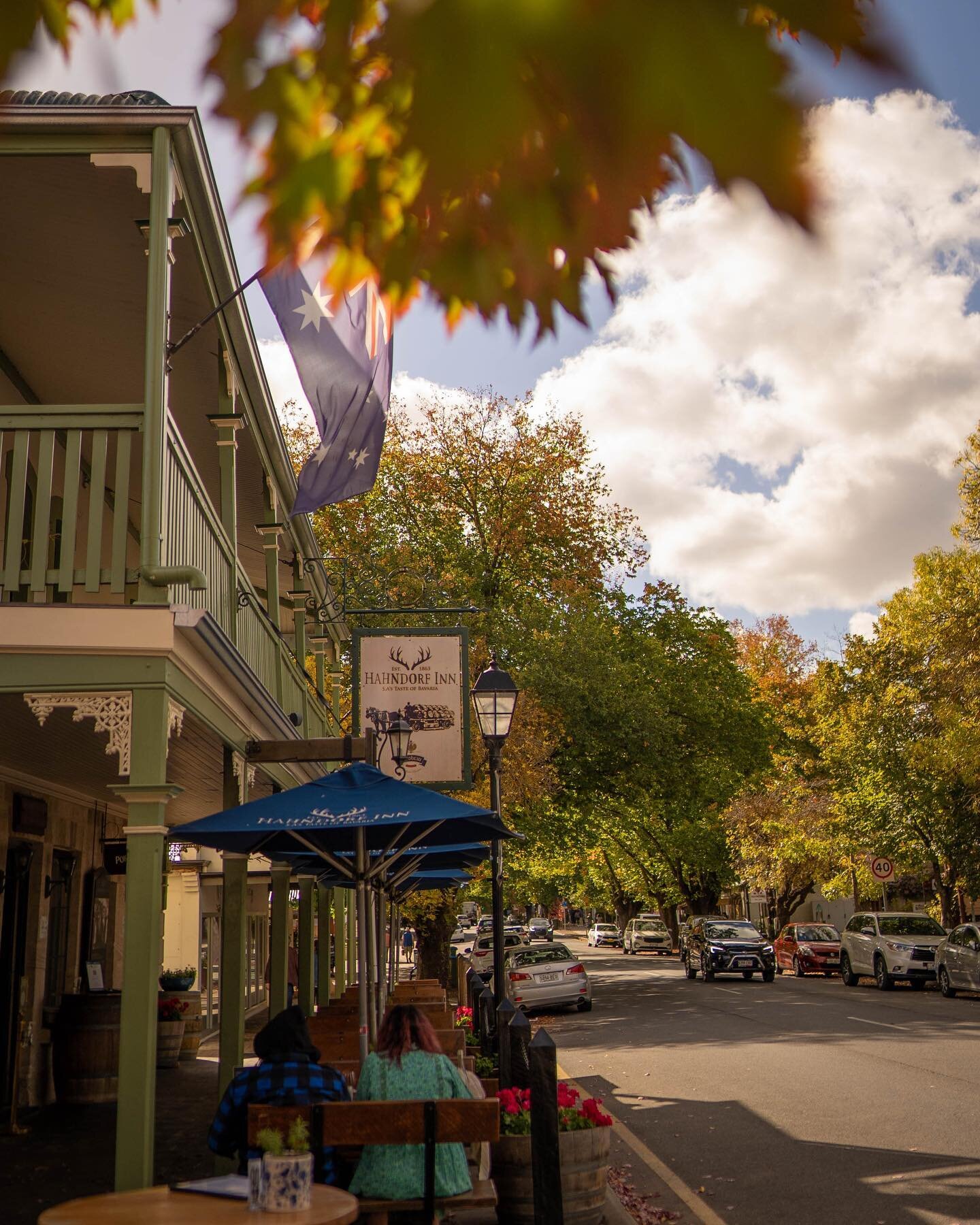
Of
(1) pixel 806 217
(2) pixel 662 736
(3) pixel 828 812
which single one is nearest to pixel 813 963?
(3) pixel 828 812

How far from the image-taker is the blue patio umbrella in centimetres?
737

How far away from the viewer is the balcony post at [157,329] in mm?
7285

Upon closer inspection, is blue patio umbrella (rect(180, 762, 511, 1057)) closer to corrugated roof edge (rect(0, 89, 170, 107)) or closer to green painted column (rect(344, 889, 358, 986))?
corrugated roof edge (rect(0, 89, 170, 107))

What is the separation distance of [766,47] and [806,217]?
0.67 ft

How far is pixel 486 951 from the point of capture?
3466 cm

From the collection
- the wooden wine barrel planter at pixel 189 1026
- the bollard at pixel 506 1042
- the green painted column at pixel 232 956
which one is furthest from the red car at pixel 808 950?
the green painted column at pixel 232 956

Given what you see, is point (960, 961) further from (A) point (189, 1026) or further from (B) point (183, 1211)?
(B) point (183, 1211)

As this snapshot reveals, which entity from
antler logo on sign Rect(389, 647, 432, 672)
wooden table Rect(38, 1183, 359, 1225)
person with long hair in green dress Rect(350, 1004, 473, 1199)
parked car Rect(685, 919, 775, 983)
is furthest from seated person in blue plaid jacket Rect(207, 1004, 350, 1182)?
parked car Rect(685, 919, 775, 983)

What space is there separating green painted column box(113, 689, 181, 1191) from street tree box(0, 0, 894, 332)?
16.7 feet

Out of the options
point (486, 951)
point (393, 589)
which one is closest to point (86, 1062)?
point (393, 589)

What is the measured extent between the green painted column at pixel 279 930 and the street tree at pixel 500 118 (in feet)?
36.0

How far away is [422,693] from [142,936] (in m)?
9.09

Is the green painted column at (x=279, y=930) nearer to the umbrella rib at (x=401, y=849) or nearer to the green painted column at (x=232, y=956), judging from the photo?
the green painted column at (x=232, y=956)

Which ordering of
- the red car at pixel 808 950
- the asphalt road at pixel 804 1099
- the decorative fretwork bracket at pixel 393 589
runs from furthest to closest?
the red car at pixel 808 950
the decorative fretwork bracket at pixel 393 589
the asphalt road at pixel 804 1099
